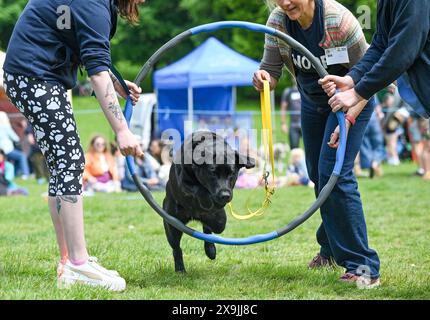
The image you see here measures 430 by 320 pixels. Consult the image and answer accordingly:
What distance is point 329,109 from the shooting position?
4426 millimetres

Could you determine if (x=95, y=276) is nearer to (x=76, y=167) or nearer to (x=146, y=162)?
(x=76, y=167)

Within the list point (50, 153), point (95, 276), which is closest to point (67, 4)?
point (50, 153)

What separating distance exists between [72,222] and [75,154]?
383mm

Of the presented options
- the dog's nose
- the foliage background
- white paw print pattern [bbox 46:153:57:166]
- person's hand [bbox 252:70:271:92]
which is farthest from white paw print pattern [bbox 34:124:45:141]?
the foliage background

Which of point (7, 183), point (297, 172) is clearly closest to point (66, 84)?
point (7, 183)

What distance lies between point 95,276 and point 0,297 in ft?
1.87

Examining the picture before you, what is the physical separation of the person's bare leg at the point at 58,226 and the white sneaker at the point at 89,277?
0.23 m

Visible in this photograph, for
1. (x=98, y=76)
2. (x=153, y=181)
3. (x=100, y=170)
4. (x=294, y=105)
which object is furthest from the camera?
(x=294, y=105)

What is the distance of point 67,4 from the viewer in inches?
142

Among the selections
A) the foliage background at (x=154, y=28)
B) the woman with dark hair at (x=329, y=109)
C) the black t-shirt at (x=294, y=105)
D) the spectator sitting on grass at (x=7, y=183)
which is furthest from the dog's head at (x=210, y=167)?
the foliage background at (x=154, y=28)

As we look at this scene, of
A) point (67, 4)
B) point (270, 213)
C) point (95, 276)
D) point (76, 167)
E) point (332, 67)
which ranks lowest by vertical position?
point (270, 213)

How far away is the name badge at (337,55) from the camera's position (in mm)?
4164

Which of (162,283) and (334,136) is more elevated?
(334,136)

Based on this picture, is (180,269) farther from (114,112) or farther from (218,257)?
(114,112)
